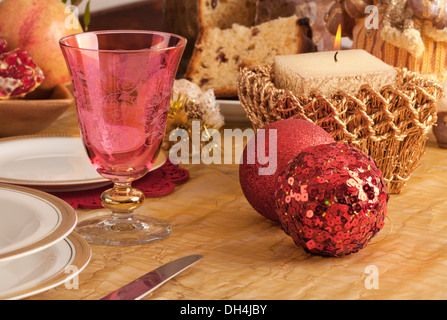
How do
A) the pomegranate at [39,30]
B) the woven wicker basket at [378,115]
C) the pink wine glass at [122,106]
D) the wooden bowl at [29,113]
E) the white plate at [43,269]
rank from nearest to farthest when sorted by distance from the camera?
the white plate at [43,269] → the pink wine glass at [122,106] → the woven wicker basket at [378,115] → the wooden bowl at [29,113] → the pomegranate at [39,30]

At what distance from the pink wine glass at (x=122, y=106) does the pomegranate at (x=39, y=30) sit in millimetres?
492

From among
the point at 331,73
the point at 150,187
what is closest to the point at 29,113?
the point at 150,187

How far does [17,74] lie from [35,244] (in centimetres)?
60

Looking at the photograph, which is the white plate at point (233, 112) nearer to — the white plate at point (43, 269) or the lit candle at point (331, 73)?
the lit candle at point (331, 73)

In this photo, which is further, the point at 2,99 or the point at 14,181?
the point at 2,99

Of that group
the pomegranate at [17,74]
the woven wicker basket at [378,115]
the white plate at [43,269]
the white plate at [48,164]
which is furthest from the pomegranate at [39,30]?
the white plate at [43,269]

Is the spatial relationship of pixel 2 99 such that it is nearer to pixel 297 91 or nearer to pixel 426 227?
pixel 297 91

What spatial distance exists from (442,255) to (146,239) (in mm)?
354

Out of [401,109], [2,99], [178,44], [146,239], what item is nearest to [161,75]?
[178,44]

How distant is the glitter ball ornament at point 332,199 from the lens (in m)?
0.67

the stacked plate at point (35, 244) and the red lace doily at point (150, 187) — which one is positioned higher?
the stacked plate at point (35, 244)
